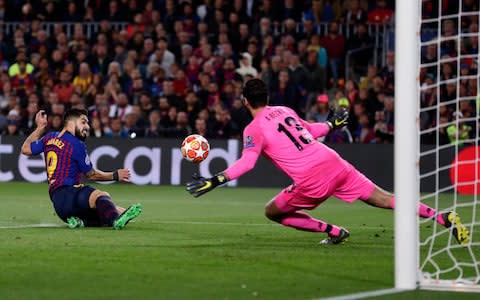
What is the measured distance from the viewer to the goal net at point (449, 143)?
9.60 meters

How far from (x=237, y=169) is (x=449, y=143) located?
26.0 feet

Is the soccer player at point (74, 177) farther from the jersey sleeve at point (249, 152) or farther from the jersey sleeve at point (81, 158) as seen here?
the jersey sleeve at point (249, 152)

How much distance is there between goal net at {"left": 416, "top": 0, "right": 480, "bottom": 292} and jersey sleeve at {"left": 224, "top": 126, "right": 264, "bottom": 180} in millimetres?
1577

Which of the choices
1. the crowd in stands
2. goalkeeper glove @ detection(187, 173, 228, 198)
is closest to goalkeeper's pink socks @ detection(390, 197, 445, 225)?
goalkeeper glove @ detection(187, 173, 228, 198)

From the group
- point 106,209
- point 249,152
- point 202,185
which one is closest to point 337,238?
point 249,152

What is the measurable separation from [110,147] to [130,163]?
1.83 feet

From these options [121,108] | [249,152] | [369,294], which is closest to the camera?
[369,294]

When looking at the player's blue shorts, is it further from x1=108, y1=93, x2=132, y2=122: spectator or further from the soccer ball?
x1=108, y1=93, x2=132, y2=122: spectator

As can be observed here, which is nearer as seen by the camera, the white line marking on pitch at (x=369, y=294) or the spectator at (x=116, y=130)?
the white line marking on pitch at (x=369, y=294)

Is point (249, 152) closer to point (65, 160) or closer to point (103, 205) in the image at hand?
point (103, 205)

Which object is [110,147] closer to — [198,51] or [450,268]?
[198,51]

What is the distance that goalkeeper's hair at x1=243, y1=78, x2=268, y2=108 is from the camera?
1138 cm

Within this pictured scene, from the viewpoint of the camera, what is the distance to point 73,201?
13.3m

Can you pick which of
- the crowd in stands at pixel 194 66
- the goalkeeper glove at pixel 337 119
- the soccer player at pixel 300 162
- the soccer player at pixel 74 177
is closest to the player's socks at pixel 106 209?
the soccer player at pixel 74 177
